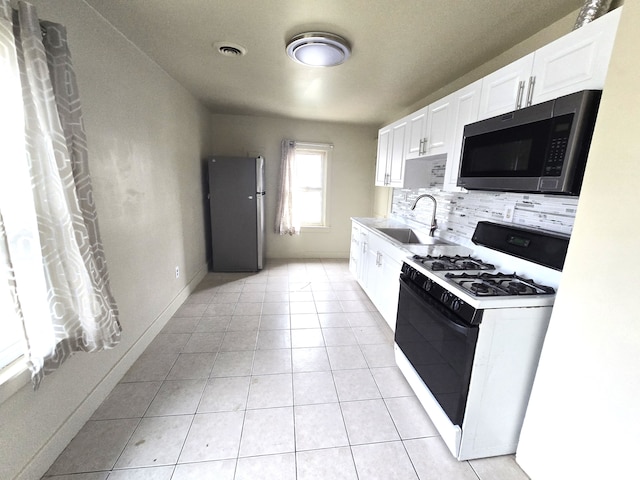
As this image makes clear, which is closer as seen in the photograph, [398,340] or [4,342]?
[4,342]

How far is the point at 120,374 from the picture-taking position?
1.84m

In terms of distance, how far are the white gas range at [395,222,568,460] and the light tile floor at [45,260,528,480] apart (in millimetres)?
173

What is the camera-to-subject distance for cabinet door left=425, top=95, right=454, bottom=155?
6.64 ft

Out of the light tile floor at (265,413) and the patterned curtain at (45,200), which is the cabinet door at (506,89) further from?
the patterned curtain at (45,200)

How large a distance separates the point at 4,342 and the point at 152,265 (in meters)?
1.22

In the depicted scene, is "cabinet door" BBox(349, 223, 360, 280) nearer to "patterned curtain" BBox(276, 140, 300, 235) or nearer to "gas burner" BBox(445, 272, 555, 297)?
"patterned curtain" BBox(276, 140, 300, 235)

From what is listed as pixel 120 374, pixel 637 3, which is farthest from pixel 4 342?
pixel 637 3

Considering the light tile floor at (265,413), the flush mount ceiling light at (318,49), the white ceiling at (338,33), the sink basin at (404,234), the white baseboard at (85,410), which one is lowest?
the light tile floor at (265,413)

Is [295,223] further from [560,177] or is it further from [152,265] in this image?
[560,177]

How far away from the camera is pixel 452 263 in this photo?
5.93 ft

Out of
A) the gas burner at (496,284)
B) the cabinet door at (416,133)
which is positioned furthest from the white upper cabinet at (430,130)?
the gas burner at (496,284)

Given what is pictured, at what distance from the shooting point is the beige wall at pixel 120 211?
1247 mm

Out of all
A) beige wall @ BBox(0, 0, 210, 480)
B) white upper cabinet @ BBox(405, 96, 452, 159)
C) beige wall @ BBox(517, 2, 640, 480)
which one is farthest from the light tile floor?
white upper cabinet @ BBox(405, 96, 452, 159)

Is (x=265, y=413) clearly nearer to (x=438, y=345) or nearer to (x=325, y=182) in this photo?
Answer: (x=438, y=345)
